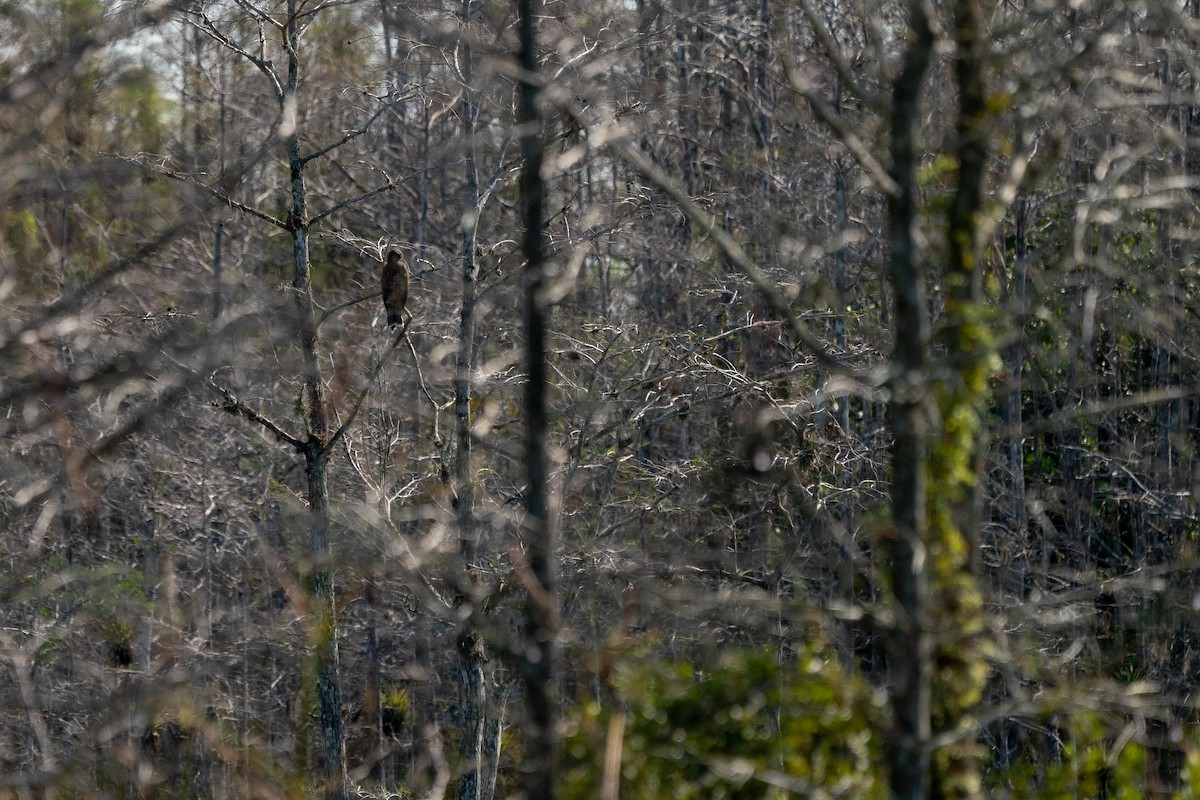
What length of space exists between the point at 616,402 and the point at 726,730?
296 inches

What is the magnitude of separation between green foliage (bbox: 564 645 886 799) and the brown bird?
621cm

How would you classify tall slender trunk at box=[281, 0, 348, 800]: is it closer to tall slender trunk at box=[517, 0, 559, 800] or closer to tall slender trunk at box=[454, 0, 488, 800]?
tall slender trunk at box=[454, 0, 488, 800]

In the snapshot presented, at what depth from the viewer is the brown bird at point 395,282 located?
10.2 metres

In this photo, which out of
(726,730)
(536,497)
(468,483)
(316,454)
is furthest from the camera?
(468,483)

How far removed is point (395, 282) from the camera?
1024 centimetres

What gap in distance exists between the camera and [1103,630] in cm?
1452

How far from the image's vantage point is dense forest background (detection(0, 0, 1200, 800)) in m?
4.43

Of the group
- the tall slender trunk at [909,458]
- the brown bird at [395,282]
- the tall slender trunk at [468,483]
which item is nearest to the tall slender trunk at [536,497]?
the tall slender trunk at [909,458]

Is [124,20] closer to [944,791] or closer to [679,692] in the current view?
[679,692]

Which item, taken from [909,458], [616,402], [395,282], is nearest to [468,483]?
[616,402]

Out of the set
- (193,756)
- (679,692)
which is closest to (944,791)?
(679,692)

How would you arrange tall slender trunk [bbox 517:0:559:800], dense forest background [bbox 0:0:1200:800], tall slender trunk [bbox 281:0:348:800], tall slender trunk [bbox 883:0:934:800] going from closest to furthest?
tall slender trunk [bbox 883:0:934:800] < dense forest background [bbox 0:0:1200:800] < tall slender trunk [bbox 517:0:559:800] < tall slender trunk [bbox 281:0:348:800]

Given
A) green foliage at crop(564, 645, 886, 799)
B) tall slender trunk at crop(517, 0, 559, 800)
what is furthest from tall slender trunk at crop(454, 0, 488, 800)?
green foliage at crop(564, 645, 886, 799)

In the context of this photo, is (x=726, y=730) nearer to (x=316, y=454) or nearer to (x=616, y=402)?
(x=316, y=454)
